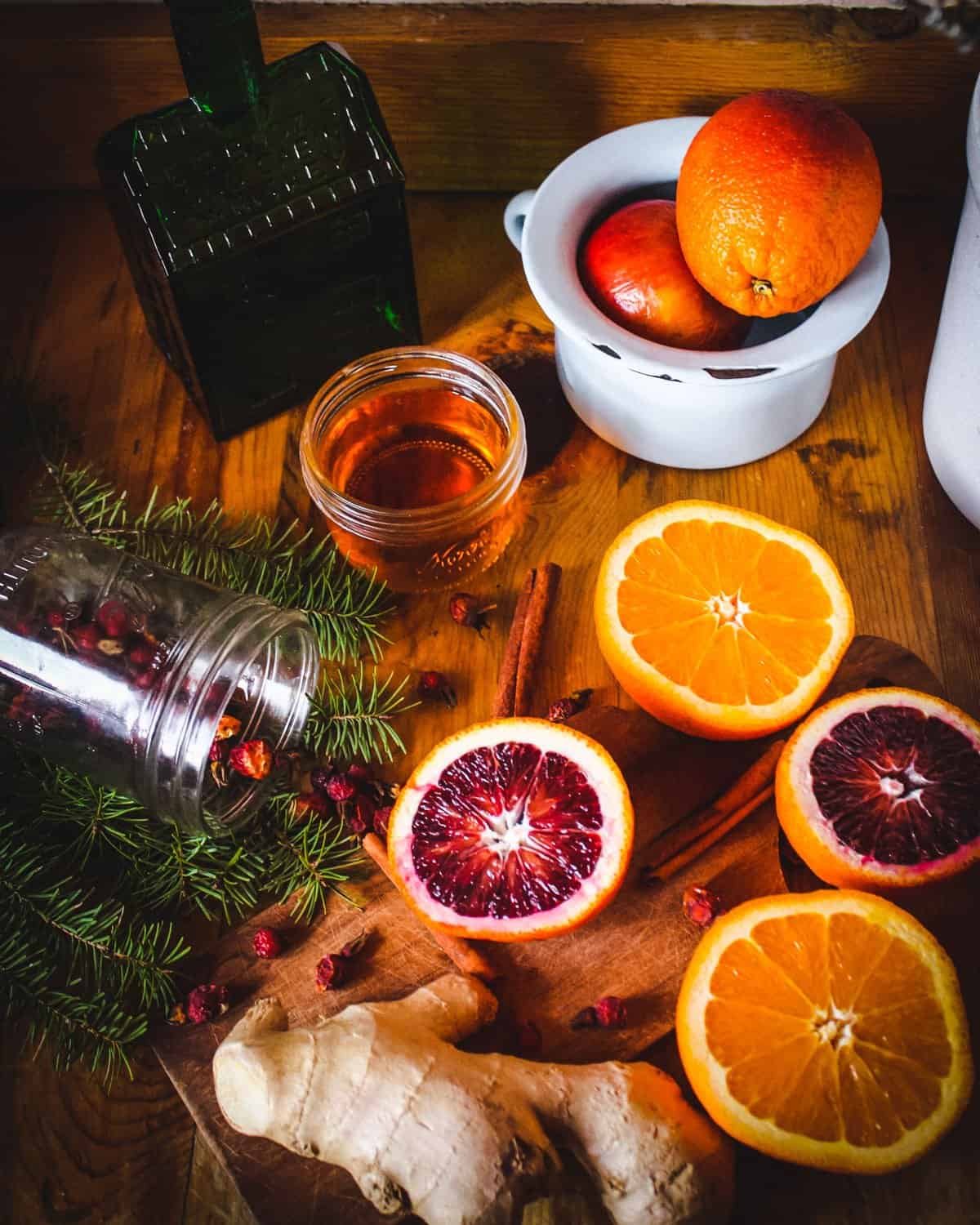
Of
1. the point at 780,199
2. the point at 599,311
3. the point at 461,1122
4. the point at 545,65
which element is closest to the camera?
the point at 461,1122

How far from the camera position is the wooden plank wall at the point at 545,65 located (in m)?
1.08

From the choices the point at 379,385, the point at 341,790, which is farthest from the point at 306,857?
the point at 379,385

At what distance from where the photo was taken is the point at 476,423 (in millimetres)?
1063

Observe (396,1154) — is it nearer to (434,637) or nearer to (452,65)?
(434,637)

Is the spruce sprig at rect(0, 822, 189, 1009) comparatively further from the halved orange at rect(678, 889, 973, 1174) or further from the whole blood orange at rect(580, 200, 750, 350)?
the whole blood orange at rect(580, 200, 750, 350)

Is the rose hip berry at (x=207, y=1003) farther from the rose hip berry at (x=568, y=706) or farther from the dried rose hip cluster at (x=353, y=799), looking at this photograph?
the rose hip berry at (x=568, y=706)

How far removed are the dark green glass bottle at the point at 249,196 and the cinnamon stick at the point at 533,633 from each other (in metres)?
0.30

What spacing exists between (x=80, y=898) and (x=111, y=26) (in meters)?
0.77

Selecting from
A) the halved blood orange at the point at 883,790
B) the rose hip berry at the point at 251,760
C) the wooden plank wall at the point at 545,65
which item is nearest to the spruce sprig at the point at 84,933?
the rose hip berry at the point at 251,760

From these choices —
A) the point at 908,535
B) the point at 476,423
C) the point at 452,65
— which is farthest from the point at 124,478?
the point at 908,535

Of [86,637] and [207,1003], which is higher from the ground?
[86,637]

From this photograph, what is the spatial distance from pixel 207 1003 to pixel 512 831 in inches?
9.7

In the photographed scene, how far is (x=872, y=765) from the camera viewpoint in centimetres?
85

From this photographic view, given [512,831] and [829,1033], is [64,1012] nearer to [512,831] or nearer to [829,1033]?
[512,831]
